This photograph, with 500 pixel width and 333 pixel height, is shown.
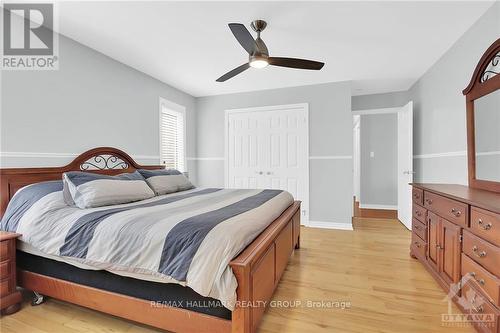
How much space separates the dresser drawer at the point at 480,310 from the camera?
1389 mm

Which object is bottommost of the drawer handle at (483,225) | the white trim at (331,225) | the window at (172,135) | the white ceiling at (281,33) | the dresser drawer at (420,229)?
the white trim at (331,225)

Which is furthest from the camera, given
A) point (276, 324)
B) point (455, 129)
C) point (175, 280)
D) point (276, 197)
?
point (455, 129)

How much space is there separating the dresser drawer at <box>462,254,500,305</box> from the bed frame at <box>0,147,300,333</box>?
52.3 inches

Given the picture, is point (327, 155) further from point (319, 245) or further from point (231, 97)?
point (231, 97)

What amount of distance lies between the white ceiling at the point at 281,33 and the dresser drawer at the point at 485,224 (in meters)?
1.85

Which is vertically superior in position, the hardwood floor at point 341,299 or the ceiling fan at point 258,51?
the ceiling fan at point 258,51

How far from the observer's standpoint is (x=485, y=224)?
1483 millimetres

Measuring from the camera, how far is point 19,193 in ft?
6.77

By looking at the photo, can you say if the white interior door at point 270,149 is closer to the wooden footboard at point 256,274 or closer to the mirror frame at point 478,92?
the mirror frame at point 478,92

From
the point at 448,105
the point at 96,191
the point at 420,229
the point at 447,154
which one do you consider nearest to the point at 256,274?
the point at 96,191

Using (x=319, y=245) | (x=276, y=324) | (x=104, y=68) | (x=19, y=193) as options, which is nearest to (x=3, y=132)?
(x=19, y=193)

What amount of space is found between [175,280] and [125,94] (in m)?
2.99

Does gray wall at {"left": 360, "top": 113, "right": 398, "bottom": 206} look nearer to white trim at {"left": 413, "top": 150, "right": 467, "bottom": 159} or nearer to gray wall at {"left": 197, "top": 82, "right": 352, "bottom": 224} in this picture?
white trim at {"left": 413, "top": 150, "right": 467, "bottom": 159}

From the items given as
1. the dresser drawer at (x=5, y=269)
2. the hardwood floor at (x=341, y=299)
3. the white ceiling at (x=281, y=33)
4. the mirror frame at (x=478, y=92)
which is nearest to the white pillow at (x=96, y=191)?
the dresser drawer at (x=5, y=269)
